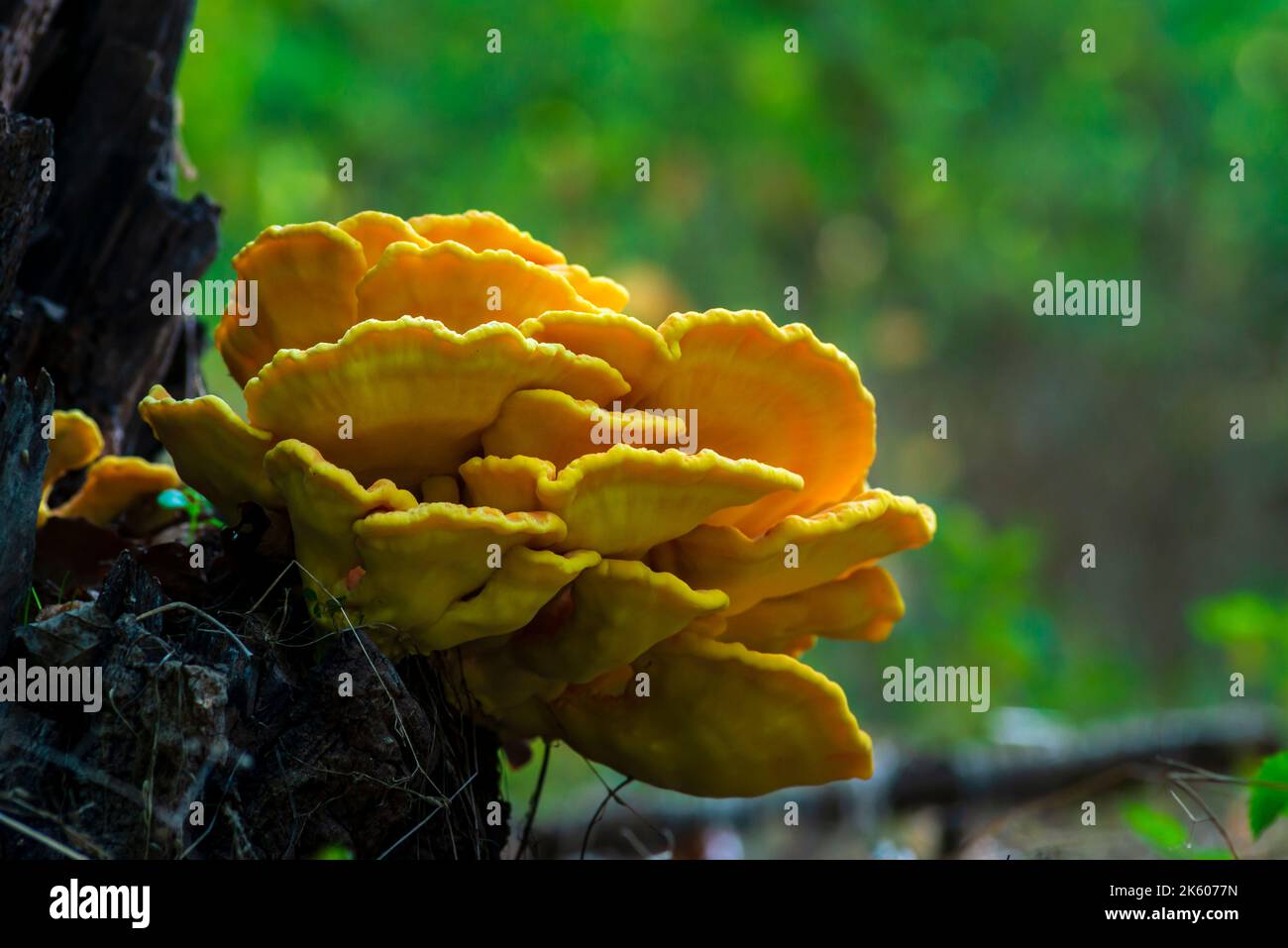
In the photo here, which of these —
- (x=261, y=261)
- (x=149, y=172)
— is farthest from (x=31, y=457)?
(x=149, y=172)

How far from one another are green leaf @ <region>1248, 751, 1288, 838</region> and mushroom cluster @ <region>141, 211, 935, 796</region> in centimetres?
64

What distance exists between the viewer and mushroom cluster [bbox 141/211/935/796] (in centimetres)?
165

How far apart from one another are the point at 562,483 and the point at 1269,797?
1325 millimetres

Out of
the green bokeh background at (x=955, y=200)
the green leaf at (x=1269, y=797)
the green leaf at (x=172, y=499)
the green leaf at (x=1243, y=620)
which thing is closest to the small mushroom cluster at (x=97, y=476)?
the green leaf at (x=172, y=499)

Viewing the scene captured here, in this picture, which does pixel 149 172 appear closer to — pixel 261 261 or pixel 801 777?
pixel 261 261

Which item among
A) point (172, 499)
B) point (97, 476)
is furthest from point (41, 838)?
point (97, 476)

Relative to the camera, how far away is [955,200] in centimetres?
1217

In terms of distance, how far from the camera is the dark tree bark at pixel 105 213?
255cm

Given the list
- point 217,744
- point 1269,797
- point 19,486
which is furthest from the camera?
point 1269,797

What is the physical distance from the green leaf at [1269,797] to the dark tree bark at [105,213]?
8.07 ft

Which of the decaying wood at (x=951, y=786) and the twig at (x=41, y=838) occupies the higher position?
the twig at (x=41, y=838)

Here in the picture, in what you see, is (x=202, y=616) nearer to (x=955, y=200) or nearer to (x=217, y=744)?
(x=217, y=744)

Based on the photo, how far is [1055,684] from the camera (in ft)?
25.5

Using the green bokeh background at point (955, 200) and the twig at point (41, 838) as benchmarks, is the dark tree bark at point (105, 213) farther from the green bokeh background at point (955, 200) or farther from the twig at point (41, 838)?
the green bokeh background at point (955, 200)
